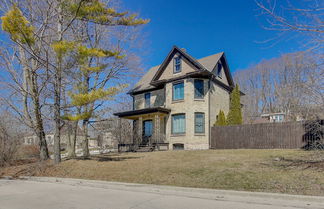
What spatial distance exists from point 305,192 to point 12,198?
25.0 feet

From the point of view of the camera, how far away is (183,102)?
20156mm

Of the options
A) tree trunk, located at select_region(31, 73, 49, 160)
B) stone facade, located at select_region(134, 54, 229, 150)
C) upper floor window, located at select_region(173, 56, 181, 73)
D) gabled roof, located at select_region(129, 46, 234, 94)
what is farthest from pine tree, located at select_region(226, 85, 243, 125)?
tree trunk, located at select_region(31, 73, 49, 160)

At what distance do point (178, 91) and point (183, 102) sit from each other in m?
1.22

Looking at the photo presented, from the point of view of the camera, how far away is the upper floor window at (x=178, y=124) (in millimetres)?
20000

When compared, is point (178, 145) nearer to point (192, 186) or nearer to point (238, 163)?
point (238, 163)

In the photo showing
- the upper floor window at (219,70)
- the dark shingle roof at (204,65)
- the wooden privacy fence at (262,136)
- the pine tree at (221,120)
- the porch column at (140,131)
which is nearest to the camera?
A: the wooden privacy fence at (262,136)

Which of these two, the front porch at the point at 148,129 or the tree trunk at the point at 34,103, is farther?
the front porch at the point at 148,129

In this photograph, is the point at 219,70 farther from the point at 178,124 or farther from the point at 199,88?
the point at 178,124

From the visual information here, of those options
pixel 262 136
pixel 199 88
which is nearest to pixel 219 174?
pixel 262 136

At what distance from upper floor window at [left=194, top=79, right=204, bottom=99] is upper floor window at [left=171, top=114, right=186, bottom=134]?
6.72 ft

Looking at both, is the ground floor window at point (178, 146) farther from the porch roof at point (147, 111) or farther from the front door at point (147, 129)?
the front door at point (147, 129)

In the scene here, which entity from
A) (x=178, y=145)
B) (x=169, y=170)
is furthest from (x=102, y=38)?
(x=169, y=170)

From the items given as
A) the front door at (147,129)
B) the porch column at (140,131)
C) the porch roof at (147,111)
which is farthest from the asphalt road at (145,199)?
the front door at (147,129)

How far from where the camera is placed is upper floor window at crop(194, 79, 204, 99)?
20.0 meters
